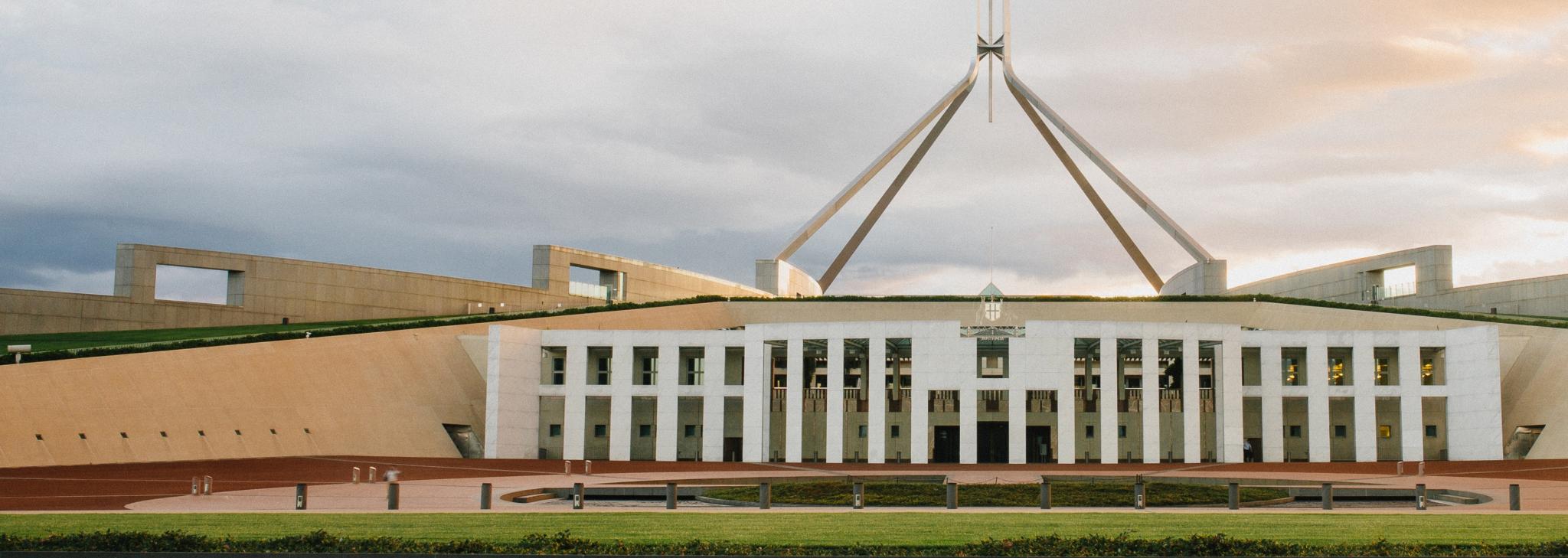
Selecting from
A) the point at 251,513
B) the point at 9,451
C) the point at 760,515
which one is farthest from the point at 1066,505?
the point at 9,451

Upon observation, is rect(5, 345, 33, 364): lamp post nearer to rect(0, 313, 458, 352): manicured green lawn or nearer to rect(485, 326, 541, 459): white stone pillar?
rect(0, 313, 458, 352): manicured green lawn

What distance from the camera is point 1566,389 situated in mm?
39500

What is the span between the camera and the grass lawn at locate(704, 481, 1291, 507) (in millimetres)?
23094

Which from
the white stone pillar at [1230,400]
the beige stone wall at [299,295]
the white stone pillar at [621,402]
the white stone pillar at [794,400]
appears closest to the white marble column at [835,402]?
the white stone pillar at [794,400]

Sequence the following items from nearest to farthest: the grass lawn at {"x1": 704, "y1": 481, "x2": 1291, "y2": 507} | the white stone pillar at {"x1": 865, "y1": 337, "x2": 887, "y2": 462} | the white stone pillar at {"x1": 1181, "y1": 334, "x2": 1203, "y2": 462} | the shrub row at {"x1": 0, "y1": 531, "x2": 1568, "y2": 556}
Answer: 1. the shrub row at {"x1": 0, "y1": 531, "x2": 1568, "y2": 556}
2. the grass lawn at {"x1": 704, "y1": 481, "x2": 1291, "y2": 507}
3. the white stone pillar at {"x1": 1181, "y1": 334, "x2": 1203, "y2": 462}
4. the white stone pillar at {"x1": 865, "y1": 337, "x2": 887, "y2": 462}

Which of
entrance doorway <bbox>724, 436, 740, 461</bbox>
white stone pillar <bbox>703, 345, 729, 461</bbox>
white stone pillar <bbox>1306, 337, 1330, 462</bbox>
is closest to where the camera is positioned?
white stone pillar <bbox>1306, 337, 1330, 462</bbox>

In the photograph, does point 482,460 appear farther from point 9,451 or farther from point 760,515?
point 760,515

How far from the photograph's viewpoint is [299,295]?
4991 cm

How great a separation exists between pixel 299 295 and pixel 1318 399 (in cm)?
3643

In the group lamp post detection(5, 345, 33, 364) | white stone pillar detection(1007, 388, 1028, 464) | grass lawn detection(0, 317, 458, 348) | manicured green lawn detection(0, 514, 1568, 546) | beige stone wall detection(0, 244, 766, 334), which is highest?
beige stone wall detection(0, 244, 766, 334)

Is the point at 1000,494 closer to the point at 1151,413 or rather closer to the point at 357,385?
the point at 1151,413

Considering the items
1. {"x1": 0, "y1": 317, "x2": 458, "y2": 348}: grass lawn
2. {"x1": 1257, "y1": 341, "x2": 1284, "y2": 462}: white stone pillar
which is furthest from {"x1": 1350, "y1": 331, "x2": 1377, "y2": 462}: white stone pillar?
{"x1": 0, "y1": 317, "x2": 458, "y2": 348}: grass lawn

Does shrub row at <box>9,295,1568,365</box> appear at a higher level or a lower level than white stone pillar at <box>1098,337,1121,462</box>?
higher

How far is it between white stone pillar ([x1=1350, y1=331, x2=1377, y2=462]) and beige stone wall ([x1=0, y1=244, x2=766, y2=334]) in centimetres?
2549
